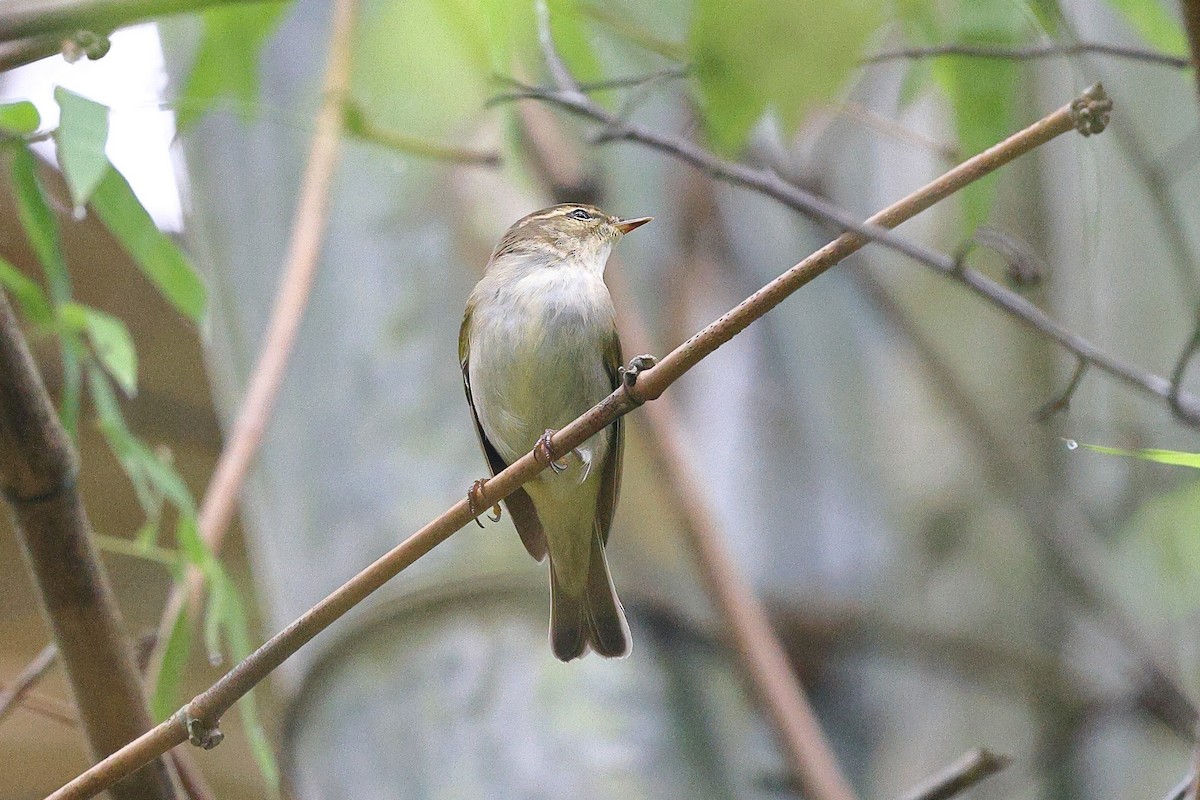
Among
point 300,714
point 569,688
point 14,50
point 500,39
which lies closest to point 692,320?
point 569,688

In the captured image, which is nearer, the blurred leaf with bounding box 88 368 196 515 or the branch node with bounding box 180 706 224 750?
the branch node with bounding box 180 706 224 750

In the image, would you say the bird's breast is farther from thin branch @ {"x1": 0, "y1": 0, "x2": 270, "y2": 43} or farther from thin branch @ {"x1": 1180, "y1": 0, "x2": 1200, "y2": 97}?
thin branch @ {"x1": 1180, "y1": 0, "x2": 1200, "y2": 97}

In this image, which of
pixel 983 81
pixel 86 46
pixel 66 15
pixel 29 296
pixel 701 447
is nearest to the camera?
pixel 66 15

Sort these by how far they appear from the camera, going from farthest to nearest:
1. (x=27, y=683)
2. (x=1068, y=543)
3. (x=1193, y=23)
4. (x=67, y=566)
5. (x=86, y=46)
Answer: (x=1068, y=543)
(x=27, y=683)
(x=67, y=566)
(x=86, y=46)
(x=1193, y=23)

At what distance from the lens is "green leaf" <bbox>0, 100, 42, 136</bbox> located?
1410mm

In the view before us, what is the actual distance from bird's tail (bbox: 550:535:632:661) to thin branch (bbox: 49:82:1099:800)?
3.62 ft

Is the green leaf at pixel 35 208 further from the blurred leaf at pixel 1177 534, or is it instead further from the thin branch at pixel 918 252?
the blurred leaf at pixel 1177 534

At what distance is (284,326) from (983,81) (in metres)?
1.54

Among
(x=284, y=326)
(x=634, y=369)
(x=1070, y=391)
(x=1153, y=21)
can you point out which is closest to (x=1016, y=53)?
(x=1153, y=21)

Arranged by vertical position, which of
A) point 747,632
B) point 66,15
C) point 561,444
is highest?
point 66,15

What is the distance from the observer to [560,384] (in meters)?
2.48

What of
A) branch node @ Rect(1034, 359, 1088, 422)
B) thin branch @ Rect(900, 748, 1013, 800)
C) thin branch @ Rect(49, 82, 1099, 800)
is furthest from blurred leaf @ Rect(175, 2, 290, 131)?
thin branch @ Rect(900, 748, 1013, 800)

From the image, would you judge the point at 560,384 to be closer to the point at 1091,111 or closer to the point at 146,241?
the point at 146,241

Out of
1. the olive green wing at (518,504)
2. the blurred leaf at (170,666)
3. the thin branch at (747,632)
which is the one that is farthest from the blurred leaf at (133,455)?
the thin branch at (747,632)
